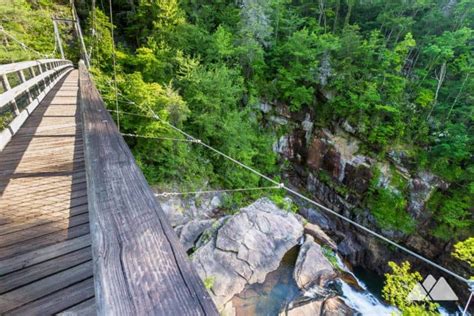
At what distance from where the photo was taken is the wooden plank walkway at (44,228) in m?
0.98

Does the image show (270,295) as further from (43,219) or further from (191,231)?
(43,219)

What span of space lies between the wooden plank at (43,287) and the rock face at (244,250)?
4731mm

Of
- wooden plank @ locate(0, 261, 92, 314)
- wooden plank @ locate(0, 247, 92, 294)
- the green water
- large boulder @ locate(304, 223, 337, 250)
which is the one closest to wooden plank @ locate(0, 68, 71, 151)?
wooden plank @ locate(0, 247, 92, 294)

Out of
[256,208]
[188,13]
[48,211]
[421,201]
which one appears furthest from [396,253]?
[188,13]

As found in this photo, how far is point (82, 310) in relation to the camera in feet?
3.12

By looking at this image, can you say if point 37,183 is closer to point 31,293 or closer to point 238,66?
point 31,293

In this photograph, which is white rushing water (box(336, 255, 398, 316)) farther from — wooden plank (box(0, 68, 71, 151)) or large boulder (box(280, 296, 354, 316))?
wooden plank (box(0, 68, 71, 151))

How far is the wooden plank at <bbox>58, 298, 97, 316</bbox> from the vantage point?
93 centimetres

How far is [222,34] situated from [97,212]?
1078 centimetres

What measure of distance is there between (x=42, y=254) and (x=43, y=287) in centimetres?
25

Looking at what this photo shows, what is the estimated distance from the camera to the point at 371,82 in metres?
10.5

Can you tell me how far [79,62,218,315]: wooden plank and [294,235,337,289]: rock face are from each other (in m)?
6.22

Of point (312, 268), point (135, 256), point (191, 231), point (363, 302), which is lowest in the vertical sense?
point (363, 302)

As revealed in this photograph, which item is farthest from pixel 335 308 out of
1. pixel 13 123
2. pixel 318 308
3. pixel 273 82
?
pixel 273 82
